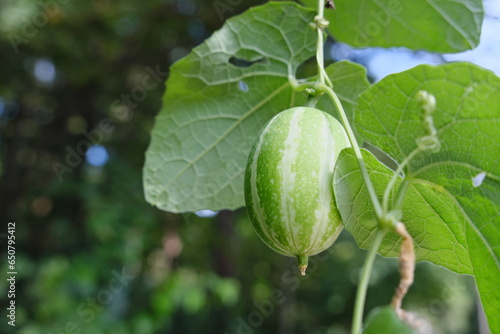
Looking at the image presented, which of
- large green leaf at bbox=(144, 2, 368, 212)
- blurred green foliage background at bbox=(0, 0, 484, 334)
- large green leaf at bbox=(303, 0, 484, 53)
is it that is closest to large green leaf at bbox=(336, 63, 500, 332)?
large green leaf at bbox=(144, 2, 368, 212)

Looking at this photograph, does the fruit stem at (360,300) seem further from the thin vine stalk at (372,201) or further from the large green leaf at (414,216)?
the large green leaf at (414,216)

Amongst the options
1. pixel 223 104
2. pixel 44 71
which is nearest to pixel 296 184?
pixel 223 104

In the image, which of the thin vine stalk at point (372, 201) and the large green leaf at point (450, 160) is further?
the large green leaf at point (450, 160)

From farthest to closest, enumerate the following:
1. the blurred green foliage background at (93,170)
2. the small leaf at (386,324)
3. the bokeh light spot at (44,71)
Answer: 1. the bokeh light spot at (44,71)
2. the blurred green foliage background at (93,170)
3. the small leaf at (386,324)

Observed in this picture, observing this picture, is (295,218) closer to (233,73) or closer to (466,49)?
(233,73)

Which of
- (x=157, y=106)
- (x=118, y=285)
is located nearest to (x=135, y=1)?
(x=157, y=106)

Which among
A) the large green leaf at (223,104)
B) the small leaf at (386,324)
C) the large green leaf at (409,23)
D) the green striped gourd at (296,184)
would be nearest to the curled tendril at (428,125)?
the green striped gourd at (296,184)
